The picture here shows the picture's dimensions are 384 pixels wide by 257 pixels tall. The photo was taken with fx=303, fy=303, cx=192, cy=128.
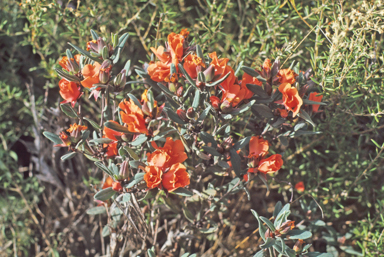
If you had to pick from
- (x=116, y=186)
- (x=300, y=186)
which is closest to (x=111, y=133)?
(x=116, y=186)

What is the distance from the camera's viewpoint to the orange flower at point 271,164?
91 centimetres

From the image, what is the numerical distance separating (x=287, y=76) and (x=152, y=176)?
492 millimetres

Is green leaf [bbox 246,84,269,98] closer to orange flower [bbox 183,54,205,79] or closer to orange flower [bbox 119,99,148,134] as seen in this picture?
orange flower [bbox 183,54,205,79]

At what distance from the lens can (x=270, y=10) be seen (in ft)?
3.97

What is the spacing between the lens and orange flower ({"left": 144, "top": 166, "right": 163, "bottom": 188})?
0.84 metres

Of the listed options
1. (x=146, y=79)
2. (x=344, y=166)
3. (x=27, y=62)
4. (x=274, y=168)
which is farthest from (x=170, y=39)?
(x=27, y=62)

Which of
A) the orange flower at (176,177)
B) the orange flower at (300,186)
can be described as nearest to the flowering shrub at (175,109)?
the orange flower at (176,177)

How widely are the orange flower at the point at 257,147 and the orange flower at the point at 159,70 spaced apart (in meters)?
0.34

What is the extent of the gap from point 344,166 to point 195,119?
809 mm

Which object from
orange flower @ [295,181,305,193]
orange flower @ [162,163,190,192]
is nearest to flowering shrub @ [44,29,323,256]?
orange flower @ [162,163,190,192]

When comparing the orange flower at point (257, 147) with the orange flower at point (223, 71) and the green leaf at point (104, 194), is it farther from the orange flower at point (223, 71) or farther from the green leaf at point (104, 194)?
the green leaf at point (104, 194)

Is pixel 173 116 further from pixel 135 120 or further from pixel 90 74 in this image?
pixel 90 74

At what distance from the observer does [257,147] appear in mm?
974

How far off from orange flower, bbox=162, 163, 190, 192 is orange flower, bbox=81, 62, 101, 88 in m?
0.36
